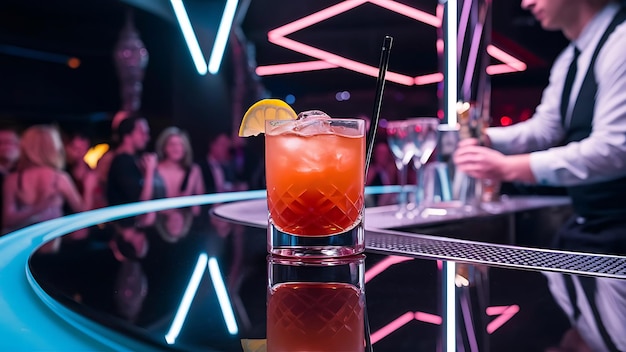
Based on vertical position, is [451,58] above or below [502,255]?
above

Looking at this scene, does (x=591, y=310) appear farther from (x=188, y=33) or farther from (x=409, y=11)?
(x=409, y=11)

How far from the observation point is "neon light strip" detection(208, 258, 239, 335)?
56cm

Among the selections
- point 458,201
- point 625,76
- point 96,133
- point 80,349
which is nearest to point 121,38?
point 96,133

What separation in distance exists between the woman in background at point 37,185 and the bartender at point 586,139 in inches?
130

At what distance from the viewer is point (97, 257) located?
955mm

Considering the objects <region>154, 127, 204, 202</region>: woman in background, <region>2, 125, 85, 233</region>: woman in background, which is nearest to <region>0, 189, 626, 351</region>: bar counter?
<region>2, 125, 85, 233</region>: woman in background

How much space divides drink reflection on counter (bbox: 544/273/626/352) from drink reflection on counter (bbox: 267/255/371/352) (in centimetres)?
19

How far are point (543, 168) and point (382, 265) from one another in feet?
4.08

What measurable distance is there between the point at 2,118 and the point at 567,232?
5946 millimetres

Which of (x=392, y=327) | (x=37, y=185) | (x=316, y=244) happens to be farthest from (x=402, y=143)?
(x=37, y=185)

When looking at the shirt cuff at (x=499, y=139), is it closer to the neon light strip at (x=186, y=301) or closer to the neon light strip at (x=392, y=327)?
the neon light strip at (x=186, y=301)

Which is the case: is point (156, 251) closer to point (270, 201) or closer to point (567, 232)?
point (270, 201)

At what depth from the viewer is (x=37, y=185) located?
4.30 m

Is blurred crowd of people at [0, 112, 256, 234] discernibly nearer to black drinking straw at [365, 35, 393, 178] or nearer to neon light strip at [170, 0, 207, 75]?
neon light strip at [170, 0, 207, 75]
